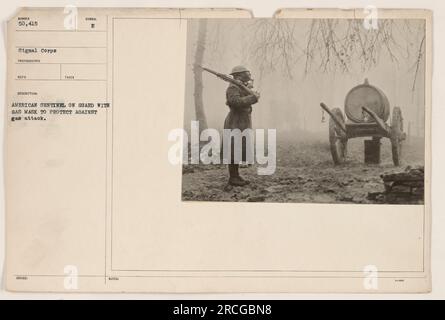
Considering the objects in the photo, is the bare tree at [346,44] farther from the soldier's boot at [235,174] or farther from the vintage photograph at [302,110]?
the soldier's boot at [235,174]

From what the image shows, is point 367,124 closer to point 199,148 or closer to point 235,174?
point 235,174

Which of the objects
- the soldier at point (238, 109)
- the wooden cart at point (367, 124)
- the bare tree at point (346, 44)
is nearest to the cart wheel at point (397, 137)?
the wooden cart at point (367, 124)

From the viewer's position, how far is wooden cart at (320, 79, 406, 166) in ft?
7.77

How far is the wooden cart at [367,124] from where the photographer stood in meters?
2.37

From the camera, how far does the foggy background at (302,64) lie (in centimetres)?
237

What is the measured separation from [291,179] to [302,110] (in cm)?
25

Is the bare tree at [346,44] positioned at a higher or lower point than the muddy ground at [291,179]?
higher

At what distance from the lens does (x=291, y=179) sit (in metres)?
2.37

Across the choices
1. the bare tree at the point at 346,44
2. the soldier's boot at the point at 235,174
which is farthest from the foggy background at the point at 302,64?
the soldier's boot at the point at 235,174

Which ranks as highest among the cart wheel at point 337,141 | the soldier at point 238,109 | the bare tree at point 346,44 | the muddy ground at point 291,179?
the bare tree at point 346,44

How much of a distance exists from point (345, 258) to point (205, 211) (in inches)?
20.5

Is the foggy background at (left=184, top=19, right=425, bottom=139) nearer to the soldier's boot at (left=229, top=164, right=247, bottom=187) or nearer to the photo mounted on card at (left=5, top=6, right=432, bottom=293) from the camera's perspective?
the photo mounted on card at (left=5, top=6, right=432, bottom=293)

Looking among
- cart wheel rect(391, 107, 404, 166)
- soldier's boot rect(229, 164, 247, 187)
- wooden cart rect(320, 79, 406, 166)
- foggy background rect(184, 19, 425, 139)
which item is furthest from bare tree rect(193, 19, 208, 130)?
cart wheel rect(391, 107, 404, 166)

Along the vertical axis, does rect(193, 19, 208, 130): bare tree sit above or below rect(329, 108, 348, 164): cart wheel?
above
